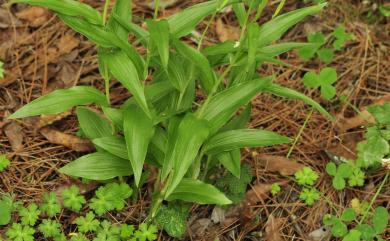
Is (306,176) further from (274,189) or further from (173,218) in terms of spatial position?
(173,218)

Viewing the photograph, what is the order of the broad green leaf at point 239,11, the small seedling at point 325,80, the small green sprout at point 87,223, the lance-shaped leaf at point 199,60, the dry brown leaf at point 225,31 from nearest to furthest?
the lance-shaped leaf at point 199,60, the broad green leaf at point 239,11, the small green sprout at point 87,223, the small seedling at point 325,80, the dry brown leaf at point 225,31

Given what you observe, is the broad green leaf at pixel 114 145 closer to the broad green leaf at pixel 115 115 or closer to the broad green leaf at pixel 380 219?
the broad green leaf at pixel 115 115

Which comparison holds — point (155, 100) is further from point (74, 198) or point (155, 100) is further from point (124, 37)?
point (74, 198)

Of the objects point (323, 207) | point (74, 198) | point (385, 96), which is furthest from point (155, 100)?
point (385, 96)

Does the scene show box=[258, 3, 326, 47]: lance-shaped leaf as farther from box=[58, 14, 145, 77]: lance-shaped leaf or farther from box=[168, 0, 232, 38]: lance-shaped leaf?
box=[58, 14, 145, 77]: lance-shaped leaf

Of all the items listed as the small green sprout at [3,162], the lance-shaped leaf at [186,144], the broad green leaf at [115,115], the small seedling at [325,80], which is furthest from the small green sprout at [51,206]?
the small seedling at [325,80]
